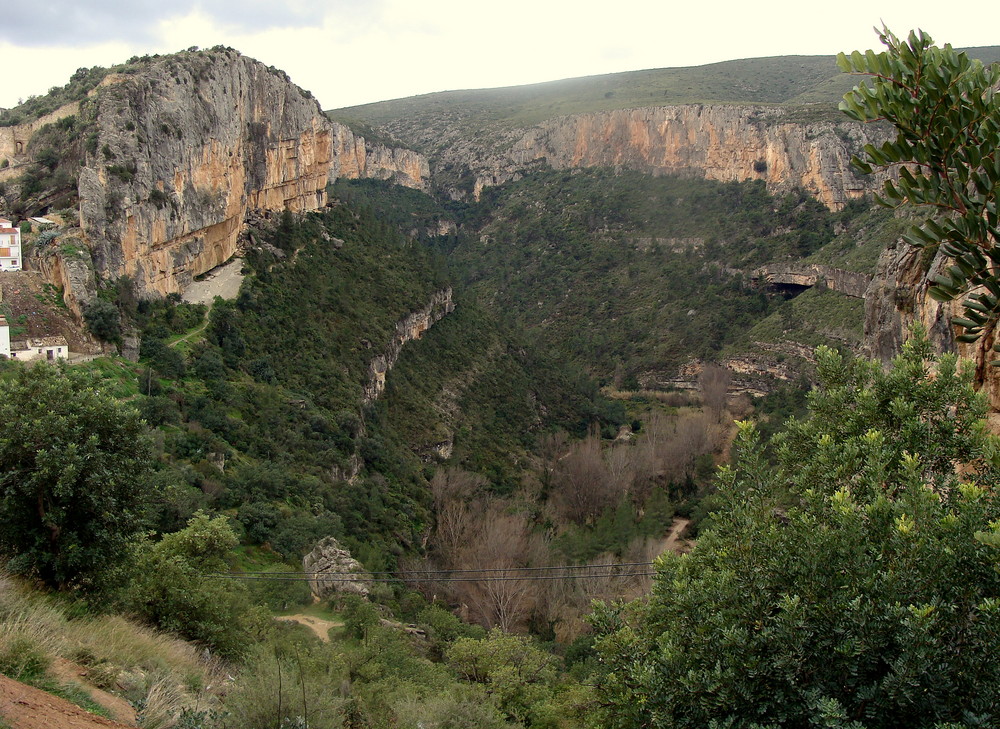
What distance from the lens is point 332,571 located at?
23.6 m

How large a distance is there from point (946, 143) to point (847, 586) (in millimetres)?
3647

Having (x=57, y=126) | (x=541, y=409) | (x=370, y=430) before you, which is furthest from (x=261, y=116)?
(x=541, y=409)

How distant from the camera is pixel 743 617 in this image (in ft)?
21.9

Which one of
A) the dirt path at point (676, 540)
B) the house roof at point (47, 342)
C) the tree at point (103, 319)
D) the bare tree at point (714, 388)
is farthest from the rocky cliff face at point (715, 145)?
the house roof at point (47, 342)

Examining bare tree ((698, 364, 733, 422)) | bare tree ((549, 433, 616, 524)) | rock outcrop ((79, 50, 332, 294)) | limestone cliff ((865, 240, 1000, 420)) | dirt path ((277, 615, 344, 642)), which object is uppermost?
rock outcrop ((79, 50, 332, 294))

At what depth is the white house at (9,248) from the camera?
28547 mm

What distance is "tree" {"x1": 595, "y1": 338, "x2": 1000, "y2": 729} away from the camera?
5.63 metres

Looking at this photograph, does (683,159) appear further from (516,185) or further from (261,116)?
(261,116)

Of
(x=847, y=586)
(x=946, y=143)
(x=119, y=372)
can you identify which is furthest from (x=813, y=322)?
(x=946, y=143)

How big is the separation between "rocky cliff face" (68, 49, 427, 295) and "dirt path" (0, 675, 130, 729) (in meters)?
26.4

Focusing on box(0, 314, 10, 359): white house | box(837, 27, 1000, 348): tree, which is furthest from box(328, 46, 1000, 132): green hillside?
box(837, 27, 1000, 348): tree

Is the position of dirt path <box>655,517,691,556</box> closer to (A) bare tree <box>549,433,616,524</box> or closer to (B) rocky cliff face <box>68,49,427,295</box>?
(A) bare tree <box>549,433,616,524</box>

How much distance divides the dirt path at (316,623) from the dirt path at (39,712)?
12.3 meters

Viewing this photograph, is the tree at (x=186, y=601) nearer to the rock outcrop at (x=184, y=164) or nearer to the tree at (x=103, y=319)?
the tree at (x=103, y=319)
